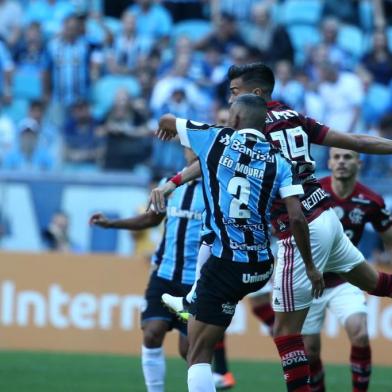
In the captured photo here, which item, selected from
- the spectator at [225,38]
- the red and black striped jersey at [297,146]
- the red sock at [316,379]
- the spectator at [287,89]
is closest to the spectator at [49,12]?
the spectator at [225,38]

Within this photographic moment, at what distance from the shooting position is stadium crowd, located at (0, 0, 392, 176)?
16.7m

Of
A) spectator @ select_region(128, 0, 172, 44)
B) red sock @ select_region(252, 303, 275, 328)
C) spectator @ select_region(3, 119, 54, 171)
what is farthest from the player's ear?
Answer: spectator @ select_region(128, 0, 172, 44)

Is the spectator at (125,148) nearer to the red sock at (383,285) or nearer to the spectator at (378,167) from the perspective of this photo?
the spectator at (378,167)

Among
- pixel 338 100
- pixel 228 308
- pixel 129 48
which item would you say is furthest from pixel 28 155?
pixel 228 308

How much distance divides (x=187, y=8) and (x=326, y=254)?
1296 centimetres

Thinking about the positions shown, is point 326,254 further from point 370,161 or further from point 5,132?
point 5,132

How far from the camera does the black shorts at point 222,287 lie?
755cm

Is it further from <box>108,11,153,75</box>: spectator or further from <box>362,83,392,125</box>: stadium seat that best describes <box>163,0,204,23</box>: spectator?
<box>362,83,392,125</box>: stadium seat

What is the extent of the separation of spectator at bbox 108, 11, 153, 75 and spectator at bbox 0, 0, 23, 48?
180 centimetres

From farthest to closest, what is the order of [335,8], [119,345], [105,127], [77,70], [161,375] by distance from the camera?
[335,8] → [77,70] → [105,127] → [119,345] → [161,375]

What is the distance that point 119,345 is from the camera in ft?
48.2

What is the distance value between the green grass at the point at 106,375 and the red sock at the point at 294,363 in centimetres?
287

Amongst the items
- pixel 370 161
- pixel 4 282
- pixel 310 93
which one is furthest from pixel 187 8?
pixel 4 282

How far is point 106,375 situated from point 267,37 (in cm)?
898
